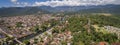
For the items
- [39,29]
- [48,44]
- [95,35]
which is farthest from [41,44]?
[39,29]

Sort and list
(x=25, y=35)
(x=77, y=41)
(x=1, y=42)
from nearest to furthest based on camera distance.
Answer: (x=77, y=41) → (x=1, y=42) → (x=25, y=35)

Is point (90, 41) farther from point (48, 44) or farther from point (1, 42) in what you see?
point (1, 42)

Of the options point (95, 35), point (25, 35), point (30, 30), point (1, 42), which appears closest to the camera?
point (95, 35)

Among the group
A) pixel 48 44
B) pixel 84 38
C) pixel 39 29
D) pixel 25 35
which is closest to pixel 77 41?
pixel 84 38

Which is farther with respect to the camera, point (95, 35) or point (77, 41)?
point (95, 35)

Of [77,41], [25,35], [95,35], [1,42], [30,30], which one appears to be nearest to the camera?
[77,41]

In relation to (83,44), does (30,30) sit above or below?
below

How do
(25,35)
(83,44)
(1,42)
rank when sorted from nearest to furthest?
1. (83,44)
2. (1,42)
3. (25,35)

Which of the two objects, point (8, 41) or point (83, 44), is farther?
point (8, 41)

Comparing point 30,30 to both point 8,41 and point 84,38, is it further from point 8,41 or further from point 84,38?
point 84,38
